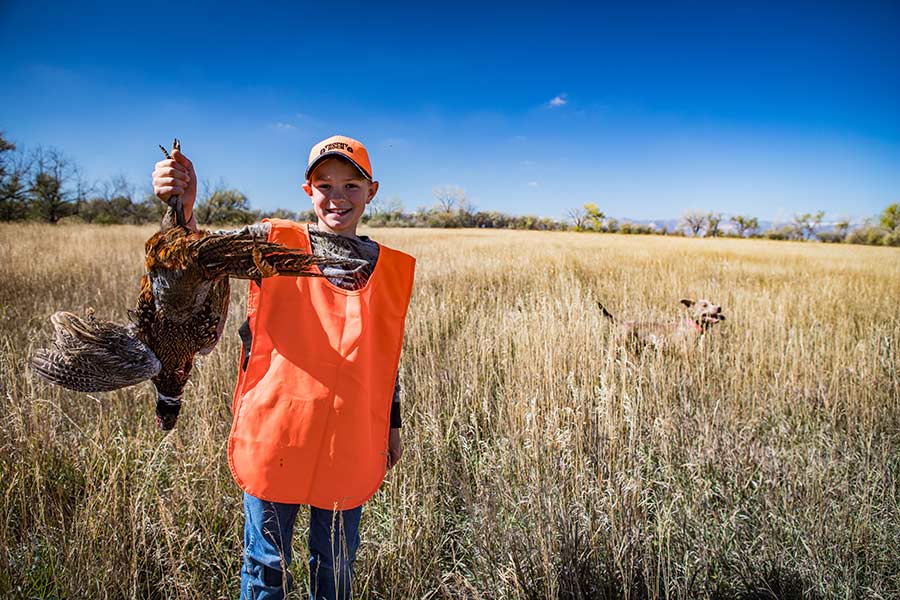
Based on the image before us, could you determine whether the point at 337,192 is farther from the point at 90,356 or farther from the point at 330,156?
the point at 90,356

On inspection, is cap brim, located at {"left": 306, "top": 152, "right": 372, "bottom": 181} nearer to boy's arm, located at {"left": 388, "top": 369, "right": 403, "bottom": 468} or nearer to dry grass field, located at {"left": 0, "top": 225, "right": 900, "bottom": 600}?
boy's arm, located at {"left": 388, "top": 369, "right": 403, "bottom": 468}

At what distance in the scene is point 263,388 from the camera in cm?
136

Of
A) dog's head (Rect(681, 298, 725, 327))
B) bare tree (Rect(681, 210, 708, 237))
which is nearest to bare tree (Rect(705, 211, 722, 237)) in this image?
bare tree (Rect(681, 210, 708, 237))

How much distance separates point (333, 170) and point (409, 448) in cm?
184

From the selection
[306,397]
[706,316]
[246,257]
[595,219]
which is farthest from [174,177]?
[595,219]

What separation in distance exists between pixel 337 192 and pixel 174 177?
552 millimetres

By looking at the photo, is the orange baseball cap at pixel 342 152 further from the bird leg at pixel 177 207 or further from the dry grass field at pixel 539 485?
the dry grass field at pixel 539 485

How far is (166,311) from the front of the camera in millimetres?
1098

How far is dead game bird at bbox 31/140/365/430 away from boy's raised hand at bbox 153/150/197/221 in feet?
0.07

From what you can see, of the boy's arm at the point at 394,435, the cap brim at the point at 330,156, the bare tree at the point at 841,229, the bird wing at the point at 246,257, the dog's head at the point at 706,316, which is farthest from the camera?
the bare tree at the point at 841,229

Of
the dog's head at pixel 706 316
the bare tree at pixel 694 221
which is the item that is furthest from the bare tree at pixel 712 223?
the dog's head at pixel 706 316

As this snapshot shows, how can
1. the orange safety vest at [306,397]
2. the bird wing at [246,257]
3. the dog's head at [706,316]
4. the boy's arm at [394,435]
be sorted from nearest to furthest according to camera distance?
the bird wing at [246,257], the orange safety vest at [306,397], the boy's arm at [394,435], the dog's head at [706,316]

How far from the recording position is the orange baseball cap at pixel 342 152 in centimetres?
148

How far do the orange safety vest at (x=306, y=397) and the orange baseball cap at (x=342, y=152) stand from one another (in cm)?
28
